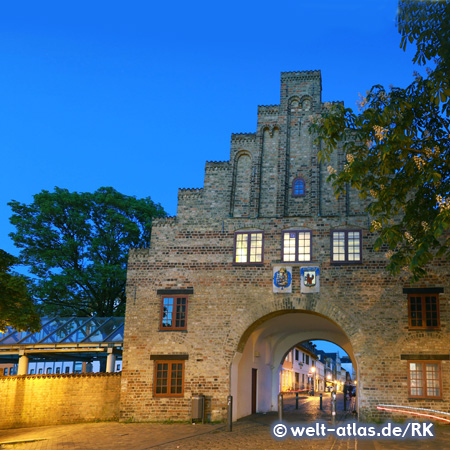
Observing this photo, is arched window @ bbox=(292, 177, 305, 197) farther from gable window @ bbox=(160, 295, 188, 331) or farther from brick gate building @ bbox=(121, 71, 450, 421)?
gable window @ bbox=(160, 295, 188, 331)

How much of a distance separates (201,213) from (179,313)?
3.99 metres

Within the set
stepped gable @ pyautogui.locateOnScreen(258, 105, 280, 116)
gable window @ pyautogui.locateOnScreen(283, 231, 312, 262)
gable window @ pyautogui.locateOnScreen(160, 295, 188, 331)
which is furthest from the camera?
stepped gable @ pyautogui.locateOnScreen(258, 105, 280, 116)

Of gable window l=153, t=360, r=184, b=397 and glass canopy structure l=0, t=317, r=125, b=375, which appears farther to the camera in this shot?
glass canopy structure l=0, t=317, r=125, b=375

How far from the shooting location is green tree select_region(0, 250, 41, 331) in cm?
1581

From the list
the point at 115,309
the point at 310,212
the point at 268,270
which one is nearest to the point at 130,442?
the point at 268,270

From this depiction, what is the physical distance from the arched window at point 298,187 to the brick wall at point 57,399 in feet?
32.6

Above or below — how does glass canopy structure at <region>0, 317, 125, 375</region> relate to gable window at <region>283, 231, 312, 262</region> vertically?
below

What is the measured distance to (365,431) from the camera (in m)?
17.2

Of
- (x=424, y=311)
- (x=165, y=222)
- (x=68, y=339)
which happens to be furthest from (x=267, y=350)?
(x=68, y=339)

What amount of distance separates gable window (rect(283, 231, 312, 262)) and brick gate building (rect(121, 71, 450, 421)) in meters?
0.04

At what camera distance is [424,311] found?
19.1 metres

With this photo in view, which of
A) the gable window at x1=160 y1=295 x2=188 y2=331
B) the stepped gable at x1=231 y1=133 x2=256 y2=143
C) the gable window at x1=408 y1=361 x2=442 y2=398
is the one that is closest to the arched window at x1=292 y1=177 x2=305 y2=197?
the stepped gable at x1=231 y1=133 x2=256 y2=143

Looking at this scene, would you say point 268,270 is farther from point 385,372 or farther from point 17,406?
point 17,406

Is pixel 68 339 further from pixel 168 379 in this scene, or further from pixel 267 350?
pixel 267 350
